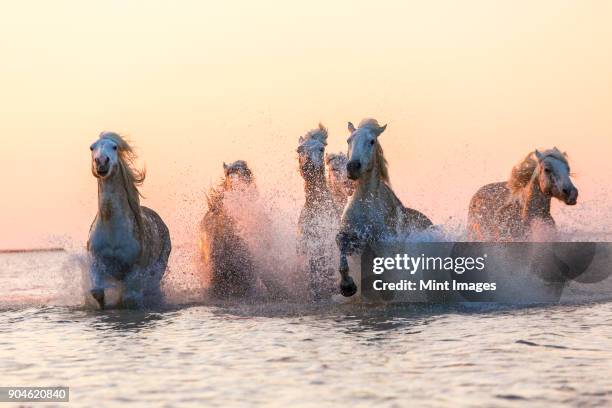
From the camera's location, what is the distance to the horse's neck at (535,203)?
13734mm

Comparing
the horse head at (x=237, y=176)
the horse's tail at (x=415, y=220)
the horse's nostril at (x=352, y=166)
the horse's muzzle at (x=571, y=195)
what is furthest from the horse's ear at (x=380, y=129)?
the horse head at (x=237, y=176)

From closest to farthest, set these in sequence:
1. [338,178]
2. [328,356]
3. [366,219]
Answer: [328,356] → [366,219] → [338,178]

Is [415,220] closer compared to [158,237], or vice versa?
[415,220]

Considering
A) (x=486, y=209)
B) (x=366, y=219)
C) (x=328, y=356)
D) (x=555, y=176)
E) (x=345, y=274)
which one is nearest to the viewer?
(x=328, y=356)

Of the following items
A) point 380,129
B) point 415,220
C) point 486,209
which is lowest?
point 415,220

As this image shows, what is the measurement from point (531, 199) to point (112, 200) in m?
6.06

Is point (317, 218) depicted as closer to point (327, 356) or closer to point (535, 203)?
point (535, 203)

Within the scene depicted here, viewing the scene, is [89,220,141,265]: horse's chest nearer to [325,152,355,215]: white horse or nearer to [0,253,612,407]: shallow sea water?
[0,253,612,407]: shallow sea water

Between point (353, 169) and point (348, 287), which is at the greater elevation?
point (353, 169)

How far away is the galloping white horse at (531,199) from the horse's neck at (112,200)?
18.3 feet

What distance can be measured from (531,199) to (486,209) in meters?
1.68

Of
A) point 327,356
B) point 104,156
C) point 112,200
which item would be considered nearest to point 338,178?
point 112,200

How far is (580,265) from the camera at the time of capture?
13.9 m

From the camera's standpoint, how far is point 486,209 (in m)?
15.5
